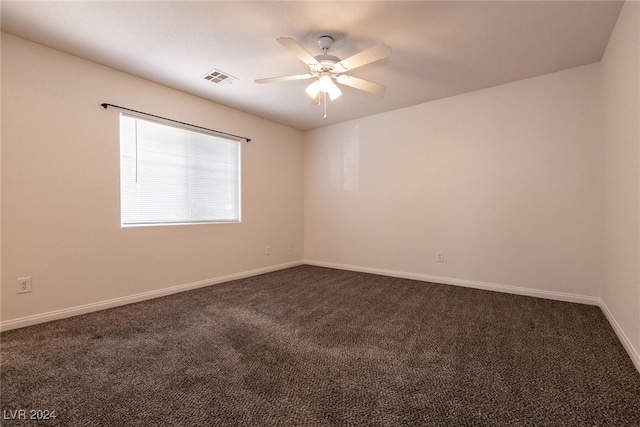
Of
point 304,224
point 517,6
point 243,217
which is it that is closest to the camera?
point 517,6

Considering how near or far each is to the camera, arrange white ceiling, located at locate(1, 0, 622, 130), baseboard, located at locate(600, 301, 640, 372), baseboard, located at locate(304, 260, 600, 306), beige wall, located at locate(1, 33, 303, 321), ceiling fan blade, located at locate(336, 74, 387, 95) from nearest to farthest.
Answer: baseboard, located at locate(600, 301, 640, 372), white ceiling, located at locate(1, 0, 622, 130), beige wall, located at locate(1, 33, 303, 321), ceiling fan blade, located at locate(336, 74, 387, 95), baseboard, located at locate(304, 260, 600, 306)

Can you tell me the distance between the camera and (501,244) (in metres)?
3.38

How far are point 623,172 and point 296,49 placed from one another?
2587mm

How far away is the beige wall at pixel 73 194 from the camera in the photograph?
2.37 m

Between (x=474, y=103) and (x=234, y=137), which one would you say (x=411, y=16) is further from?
(x=234, y=137)

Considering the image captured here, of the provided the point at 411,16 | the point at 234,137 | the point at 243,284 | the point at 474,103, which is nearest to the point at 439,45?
the point at 411,16

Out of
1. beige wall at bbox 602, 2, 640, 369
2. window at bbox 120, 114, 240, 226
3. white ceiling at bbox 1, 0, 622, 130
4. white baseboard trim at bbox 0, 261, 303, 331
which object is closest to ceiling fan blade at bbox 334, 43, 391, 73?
white ceiling at bbox 1, 0, 622, 130

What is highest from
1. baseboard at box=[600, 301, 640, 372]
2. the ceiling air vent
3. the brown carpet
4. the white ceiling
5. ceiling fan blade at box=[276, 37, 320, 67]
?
the white ceiling

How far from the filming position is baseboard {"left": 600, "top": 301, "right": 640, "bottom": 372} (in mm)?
1721

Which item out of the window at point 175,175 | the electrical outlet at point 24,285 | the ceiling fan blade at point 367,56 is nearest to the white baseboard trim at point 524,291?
the window at point 175,175

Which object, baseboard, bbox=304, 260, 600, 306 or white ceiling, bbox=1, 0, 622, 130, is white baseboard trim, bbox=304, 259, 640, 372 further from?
white ceiling, bbox=1, 0, 622, 130

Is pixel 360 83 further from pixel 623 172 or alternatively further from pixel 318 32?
pixel 623 172

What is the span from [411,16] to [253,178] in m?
2.97

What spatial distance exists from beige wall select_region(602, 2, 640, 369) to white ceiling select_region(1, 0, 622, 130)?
297mm
